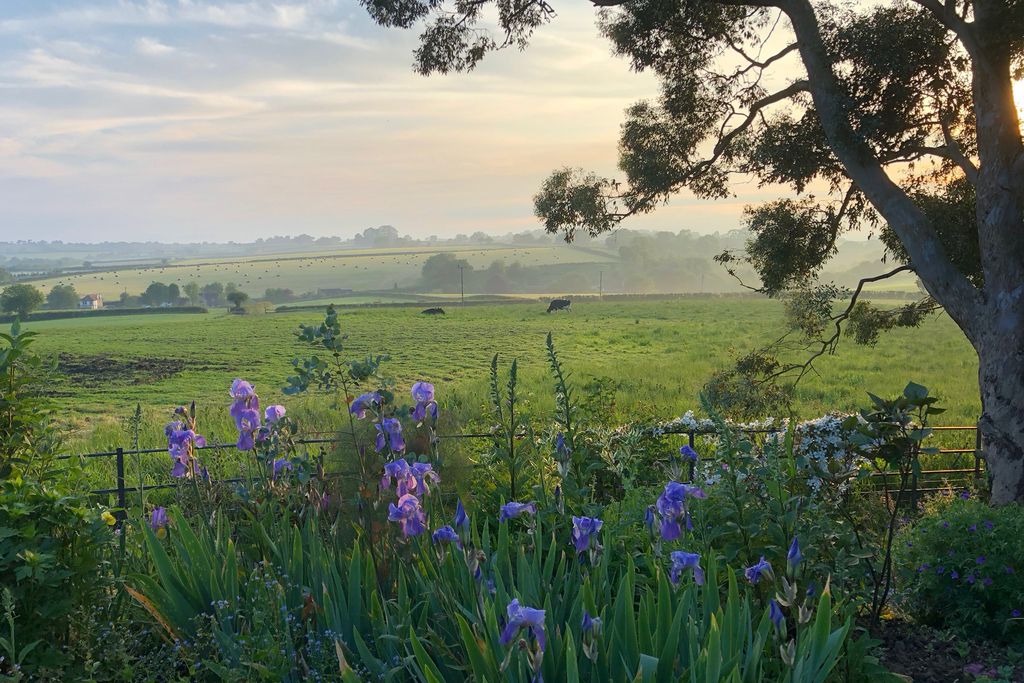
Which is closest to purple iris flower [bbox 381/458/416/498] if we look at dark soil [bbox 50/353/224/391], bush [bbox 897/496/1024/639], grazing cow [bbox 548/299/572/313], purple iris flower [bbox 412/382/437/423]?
purple iris flower [bbox 412/382/437/423]

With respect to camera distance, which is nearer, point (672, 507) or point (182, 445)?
point (672, 507)

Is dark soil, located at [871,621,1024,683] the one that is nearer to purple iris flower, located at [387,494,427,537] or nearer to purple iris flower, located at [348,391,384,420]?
purple iris flower, located at [387,494,427,537]

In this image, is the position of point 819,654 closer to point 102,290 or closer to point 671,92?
point 671,92

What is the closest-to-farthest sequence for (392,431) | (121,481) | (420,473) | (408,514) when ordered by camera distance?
1. (408,514)
2. (420,473)
3. (392,431)
4. (121,481)

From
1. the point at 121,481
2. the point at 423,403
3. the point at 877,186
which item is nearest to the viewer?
the point at 423,403

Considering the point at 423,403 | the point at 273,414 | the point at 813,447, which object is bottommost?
the point at 813,447

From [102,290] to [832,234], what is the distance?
438 ft

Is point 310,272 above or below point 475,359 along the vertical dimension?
above

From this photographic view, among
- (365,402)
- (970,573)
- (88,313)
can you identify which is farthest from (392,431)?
(88,313)

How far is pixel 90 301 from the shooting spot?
110625 millimetres

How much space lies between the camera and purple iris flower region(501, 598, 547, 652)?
228cm

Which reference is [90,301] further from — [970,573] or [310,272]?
[970,573]

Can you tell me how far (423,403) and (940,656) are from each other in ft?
12.7

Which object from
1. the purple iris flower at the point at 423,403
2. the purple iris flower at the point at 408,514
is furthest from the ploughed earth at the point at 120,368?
the purple iris flower at the point at 408,514
